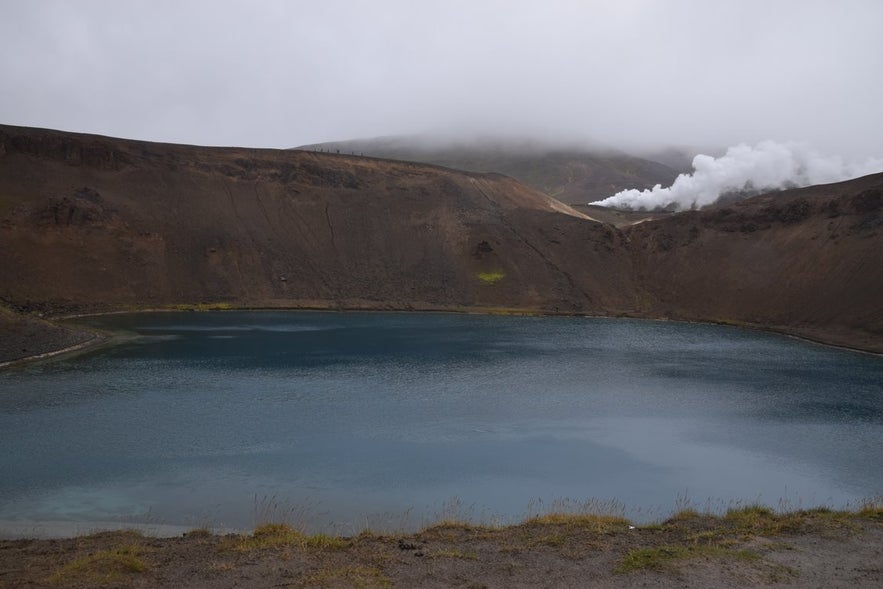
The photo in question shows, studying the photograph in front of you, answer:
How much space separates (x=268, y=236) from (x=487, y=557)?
79020 mm

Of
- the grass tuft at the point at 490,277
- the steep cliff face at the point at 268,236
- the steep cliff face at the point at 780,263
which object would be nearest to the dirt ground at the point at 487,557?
the steep cliff face at the point at 780,263

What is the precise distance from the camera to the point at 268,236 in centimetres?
8894

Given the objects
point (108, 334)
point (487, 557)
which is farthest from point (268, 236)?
point (487, 557)

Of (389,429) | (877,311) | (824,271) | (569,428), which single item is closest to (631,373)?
(569,428)

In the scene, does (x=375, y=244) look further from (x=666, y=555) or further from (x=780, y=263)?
(x=666, y=555)

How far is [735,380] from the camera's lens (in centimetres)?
4688

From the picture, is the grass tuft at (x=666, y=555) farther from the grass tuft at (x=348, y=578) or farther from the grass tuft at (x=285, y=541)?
the grass tuft at (x=285, y=541)

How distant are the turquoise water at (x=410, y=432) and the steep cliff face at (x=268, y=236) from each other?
22.6 m

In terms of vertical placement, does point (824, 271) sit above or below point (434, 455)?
above

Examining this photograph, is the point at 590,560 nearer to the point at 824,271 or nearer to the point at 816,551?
the point at 816,551

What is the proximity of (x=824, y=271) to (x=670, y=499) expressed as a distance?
65692 mm

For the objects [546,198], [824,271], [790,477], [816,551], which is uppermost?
[546,198]

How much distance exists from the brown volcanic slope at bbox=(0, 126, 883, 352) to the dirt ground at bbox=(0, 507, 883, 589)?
5615 cm

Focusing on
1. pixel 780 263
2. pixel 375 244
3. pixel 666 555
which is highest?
pixel 375 244
